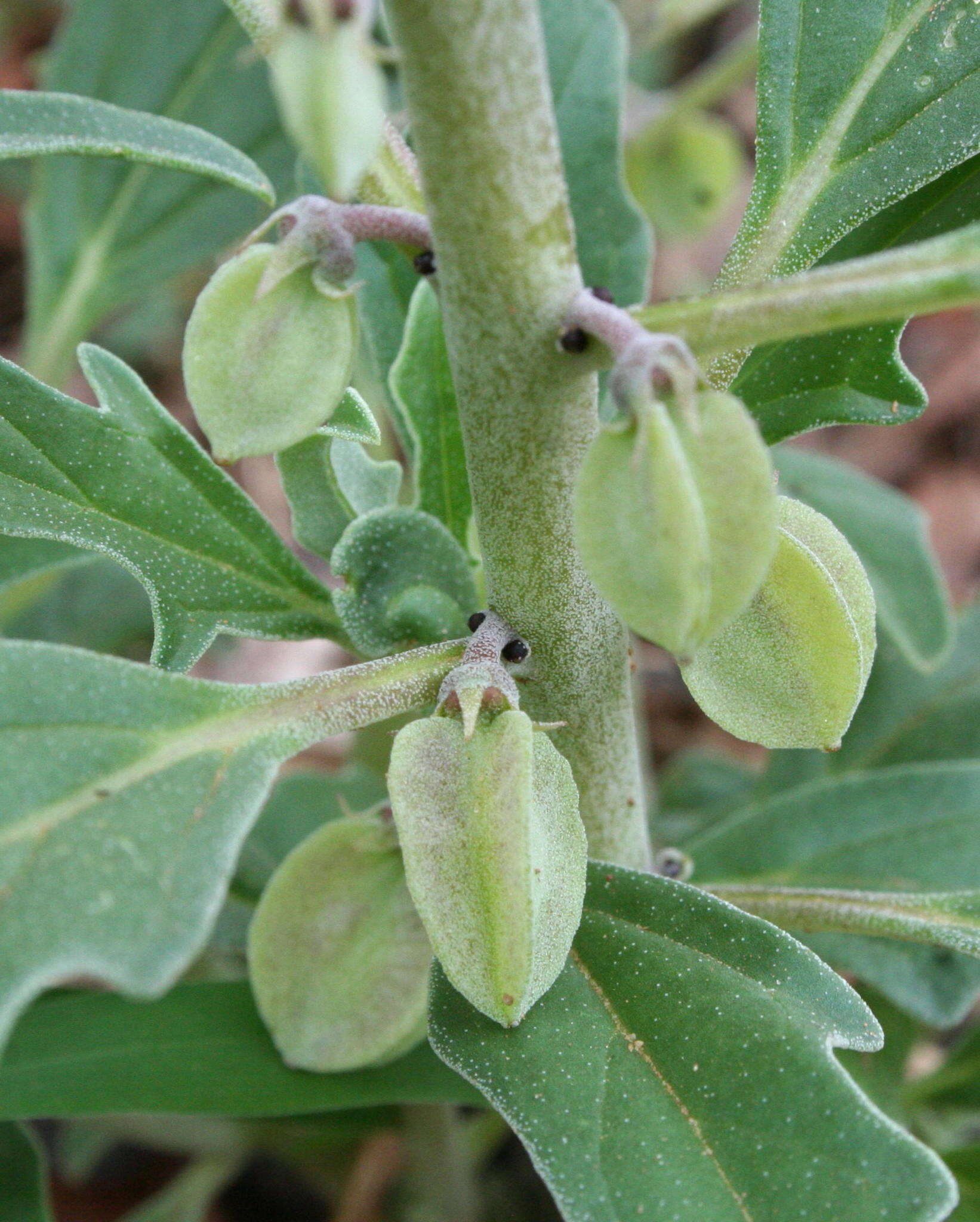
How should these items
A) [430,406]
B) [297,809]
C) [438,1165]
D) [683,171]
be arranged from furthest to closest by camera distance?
[683,171] < [297,809] < [438,1165] < [430,406]

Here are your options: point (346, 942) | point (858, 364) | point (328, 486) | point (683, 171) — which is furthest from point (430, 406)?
point (683, 171)

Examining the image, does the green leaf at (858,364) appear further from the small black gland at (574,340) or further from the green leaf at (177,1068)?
the green leaf at (177,1068)

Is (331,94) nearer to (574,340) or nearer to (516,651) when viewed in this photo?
(574,340)

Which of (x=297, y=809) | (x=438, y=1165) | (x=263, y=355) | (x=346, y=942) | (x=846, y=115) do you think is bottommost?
(x=438, y=1165)

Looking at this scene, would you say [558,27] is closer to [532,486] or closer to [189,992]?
[532,486]

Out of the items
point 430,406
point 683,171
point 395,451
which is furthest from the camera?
point 683,171

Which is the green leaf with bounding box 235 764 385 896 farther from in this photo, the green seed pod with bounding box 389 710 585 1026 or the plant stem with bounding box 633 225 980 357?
the plant stem with bounding box 633 225 980 357

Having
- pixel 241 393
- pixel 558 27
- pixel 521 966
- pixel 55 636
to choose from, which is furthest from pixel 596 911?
pixel 55 636
